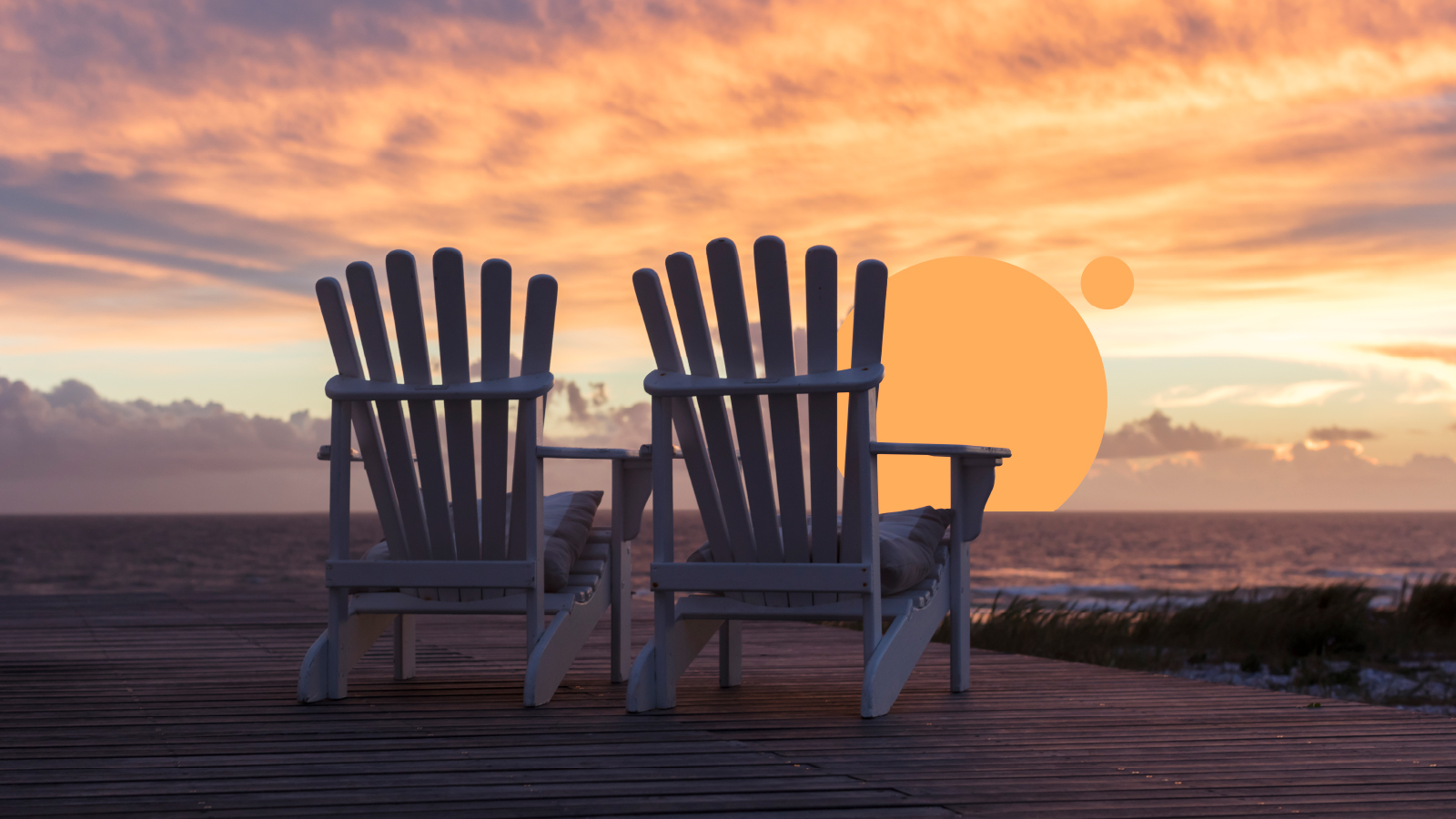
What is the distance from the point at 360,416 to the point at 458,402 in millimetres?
294

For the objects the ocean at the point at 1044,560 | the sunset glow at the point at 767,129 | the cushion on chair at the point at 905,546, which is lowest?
the ocean at the point at 1044,560

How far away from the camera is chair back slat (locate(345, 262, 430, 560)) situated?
127 inches

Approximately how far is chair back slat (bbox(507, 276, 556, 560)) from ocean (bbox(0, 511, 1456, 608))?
67.5 feet

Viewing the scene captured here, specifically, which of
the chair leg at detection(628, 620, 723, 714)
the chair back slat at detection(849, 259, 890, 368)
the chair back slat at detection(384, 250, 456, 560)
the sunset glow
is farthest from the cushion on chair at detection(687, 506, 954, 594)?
the sunset glow

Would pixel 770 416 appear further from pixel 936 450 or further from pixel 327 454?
pixel 327 454

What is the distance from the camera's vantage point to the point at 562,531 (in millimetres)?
3449

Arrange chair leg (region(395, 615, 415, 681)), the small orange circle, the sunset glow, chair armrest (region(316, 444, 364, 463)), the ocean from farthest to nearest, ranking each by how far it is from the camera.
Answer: the ocean < the small orange circle < the sunset glow < chair leg (region(395, 615, 415, 681)) < chair armrest (region(316, 444, 364, 463))

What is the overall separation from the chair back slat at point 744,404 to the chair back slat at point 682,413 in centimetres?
10

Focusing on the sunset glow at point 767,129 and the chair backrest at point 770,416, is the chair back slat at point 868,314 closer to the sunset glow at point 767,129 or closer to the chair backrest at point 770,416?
the chair backrest at point 770,416

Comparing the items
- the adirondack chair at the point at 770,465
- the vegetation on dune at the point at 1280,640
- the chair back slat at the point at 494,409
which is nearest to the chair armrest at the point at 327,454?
the chair back slat at the point at 494,409

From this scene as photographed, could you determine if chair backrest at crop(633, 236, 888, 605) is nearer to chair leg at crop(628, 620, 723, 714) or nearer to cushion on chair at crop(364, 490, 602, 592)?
chair leg at crop(628, 620, 723, 714)

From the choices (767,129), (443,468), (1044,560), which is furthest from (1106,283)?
(1044,560)

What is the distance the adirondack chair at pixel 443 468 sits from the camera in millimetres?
3148

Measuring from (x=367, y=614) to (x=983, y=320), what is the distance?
4.79 metres
